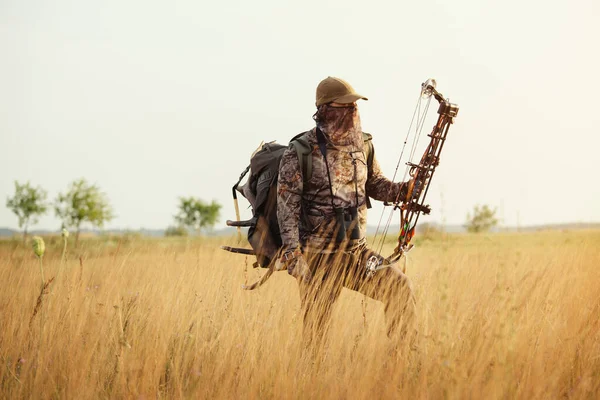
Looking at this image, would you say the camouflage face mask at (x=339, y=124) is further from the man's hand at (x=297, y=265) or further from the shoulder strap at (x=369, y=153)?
the man's hand at (x=297, y=265)

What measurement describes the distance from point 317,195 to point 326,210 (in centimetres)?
13

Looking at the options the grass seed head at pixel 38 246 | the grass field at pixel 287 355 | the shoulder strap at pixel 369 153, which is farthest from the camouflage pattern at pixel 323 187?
the grass seed head at pixel 38 246

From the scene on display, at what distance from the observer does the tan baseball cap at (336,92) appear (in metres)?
4.26

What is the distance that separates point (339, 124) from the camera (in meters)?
4.36

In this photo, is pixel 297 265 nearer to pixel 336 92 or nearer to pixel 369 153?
pixel 369 153

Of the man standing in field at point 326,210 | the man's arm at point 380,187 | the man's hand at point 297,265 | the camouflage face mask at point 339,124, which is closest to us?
the man's hand at point 297,265

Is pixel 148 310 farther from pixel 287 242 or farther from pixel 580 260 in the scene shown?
pixel 580 260

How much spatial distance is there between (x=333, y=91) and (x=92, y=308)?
2835 millimetres

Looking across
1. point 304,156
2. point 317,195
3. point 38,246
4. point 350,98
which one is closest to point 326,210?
point 317,195

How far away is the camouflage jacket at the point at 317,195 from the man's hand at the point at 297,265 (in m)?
0.06

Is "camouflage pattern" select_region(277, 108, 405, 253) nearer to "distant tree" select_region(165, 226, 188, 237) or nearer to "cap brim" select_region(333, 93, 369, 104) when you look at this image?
"cap brim" select_region(333, 93, 369, 104)

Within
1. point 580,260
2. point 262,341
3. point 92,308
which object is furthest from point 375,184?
point 580,260

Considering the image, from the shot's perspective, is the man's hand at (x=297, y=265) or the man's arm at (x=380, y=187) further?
the man's arm at (x=380, y=187)

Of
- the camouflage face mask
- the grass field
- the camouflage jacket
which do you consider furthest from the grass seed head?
the camouflage face mask
